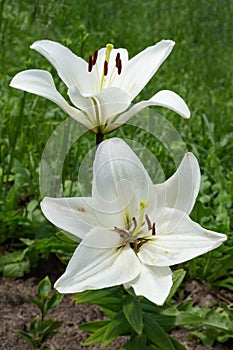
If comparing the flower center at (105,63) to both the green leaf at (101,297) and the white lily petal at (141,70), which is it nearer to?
the white lily petal at (141,70)

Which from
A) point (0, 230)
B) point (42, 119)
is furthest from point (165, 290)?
point (42, 119)

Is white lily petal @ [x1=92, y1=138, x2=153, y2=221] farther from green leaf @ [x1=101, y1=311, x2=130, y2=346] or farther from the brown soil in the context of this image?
the brown soil

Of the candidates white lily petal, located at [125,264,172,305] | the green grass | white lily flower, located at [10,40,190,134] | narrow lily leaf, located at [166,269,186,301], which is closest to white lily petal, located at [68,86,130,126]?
white lily flower, located at [10,40,190,134]

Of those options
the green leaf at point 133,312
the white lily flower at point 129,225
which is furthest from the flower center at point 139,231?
the green leaf at point 133,312

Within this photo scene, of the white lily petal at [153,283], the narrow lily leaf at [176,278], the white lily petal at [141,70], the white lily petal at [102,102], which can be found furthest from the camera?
the narrow lily leaf at [176,278]

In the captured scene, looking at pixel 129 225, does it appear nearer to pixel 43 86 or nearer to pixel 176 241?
pixel 176 241

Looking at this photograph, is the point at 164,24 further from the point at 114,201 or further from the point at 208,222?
the point at 114,201
